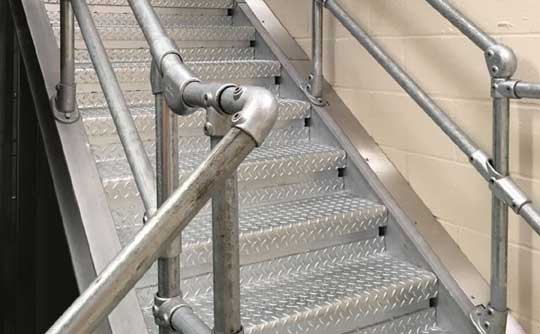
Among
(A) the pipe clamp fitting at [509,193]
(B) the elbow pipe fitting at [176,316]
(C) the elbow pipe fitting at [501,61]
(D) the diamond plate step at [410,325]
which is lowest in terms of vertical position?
(D) the diamond plate step at [410,325]

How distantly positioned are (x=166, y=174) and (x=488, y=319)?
43.6 inches

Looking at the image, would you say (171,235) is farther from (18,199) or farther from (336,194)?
(336,194)

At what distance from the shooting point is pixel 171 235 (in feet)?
2.43

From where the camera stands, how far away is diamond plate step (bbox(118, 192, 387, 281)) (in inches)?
67.0

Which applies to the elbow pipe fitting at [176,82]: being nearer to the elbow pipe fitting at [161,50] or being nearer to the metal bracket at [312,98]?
the elbow pipe fitting at [161,50]

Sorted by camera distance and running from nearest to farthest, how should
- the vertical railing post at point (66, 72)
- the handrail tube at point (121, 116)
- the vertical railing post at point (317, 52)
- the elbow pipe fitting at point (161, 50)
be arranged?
the elbow pipe fitting at point (161, 50)
the handrail tube at point (121, 116)
the vertical railing post at point (66, 72)
the vertical railing post at point (317, 52)

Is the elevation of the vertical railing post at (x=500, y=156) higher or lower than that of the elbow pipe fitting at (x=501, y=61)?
lower

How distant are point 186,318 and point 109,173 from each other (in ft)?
2.97

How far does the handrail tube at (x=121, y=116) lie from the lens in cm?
107

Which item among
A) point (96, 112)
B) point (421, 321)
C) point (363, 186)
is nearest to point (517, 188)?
point (421, 321)

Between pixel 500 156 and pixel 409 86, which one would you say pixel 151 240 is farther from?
pixel 409 86

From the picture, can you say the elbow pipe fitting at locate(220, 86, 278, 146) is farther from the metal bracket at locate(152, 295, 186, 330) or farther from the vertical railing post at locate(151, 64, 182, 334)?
the metal bracket at locate(152, 295, 186, 330)

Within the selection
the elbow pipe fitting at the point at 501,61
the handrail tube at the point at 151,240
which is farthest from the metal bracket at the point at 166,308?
the elbow pipe fitting at the point at 501,61

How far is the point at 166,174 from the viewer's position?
1008mm
